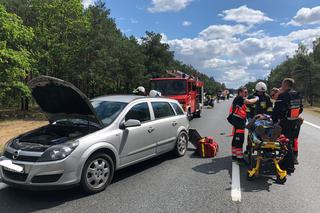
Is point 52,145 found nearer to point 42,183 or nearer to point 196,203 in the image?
point 42,183

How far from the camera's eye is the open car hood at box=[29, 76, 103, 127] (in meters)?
5.47

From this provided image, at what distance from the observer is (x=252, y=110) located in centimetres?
815

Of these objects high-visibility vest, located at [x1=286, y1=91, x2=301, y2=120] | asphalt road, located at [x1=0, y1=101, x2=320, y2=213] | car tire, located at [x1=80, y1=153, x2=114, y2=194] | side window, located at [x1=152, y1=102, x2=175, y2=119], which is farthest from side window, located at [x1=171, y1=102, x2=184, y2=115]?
car tire, located at [x1=80, y1=153, x2=114, y2=194]

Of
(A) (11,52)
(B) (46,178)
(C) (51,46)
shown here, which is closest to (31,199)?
(B) (46,178)

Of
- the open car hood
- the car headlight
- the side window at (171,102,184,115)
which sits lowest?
the car headlight

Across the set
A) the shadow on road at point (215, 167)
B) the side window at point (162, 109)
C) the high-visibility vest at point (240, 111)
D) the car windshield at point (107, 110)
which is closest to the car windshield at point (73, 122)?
the car windshield at point (107, 110)

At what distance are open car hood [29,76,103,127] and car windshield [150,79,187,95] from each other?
1056 cm

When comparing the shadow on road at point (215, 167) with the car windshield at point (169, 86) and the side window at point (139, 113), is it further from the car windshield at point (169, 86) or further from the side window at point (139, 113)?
the car windshield at point (169, 86)

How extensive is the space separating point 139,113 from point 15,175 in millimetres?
2706

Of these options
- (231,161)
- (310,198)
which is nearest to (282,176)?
(310,198)

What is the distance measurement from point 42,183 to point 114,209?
1.16 metres

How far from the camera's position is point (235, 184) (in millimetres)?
5938

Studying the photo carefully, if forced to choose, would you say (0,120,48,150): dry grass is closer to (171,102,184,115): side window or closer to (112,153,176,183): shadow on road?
(112,153,176,183): shadow on road

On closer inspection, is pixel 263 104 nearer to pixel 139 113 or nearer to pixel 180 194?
pixel 139 113
